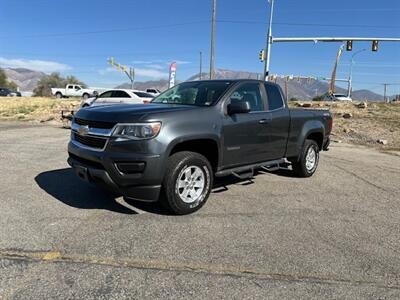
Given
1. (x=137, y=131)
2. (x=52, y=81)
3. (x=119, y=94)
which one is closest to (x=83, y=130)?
(x=137, y=131)

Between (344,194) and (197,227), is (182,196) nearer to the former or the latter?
(197,227)

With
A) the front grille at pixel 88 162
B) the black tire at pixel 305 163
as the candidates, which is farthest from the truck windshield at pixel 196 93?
the black tire at pixel 305 163

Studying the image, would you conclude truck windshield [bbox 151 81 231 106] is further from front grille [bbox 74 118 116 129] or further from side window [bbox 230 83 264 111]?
front grille [bbox 74 118 116 129]

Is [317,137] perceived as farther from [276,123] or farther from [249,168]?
[249,168]

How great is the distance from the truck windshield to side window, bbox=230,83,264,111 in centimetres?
21

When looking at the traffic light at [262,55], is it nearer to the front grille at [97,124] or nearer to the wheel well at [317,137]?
the wheel well at [317,137]

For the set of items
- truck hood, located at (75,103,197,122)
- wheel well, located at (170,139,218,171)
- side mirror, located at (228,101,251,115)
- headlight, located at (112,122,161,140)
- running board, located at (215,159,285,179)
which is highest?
side mirror, located at (228,101,251,115)

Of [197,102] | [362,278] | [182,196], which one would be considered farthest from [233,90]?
[362,278]

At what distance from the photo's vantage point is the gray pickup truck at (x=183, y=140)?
471 centimetres

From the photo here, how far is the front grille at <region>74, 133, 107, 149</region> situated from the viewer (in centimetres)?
488

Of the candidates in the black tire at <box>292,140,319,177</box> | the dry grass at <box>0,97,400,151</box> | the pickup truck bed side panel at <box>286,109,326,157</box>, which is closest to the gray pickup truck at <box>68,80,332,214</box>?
the pickup truck bed side panel at <box>286,109,326,157</box>

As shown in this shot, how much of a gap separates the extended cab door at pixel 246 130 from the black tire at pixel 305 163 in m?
1.39

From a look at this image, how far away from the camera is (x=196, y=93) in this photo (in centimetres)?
609

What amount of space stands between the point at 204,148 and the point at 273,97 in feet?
6.40
